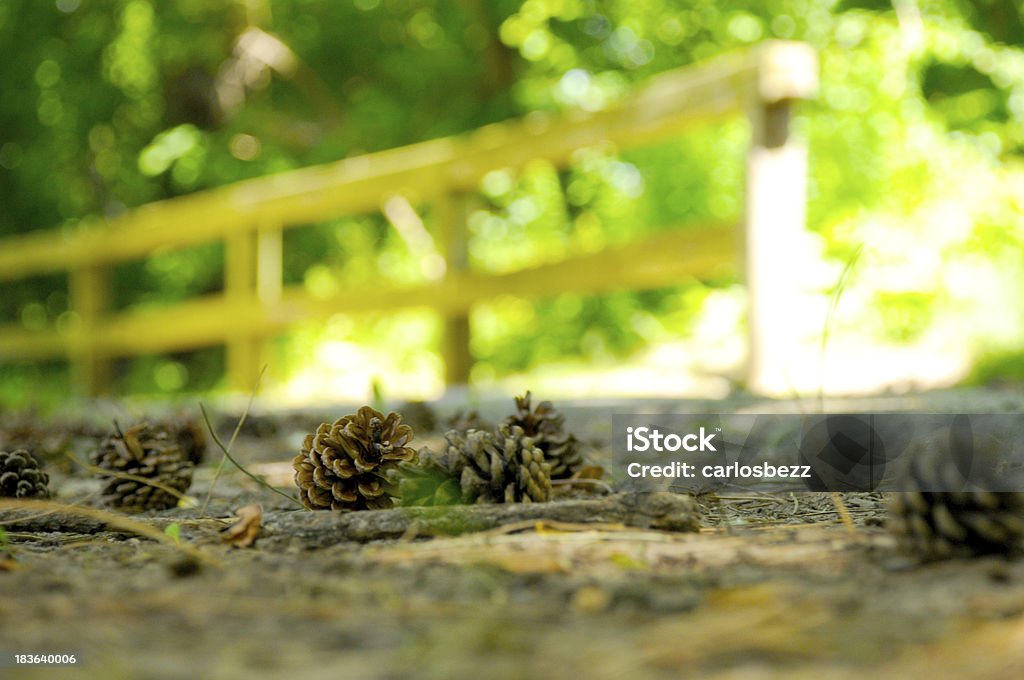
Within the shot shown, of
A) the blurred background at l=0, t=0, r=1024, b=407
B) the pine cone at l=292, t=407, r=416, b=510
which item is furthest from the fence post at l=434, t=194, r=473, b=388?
A: the pine cone at l=292, t=407, r=416, b=510

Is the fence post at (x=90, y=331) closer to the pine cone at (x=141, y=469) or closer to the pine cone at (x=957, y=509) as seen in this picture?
the pine cone at (x=141, y=469)

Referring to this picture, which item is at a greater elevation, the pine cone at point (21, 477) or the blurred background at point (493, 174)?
the blurred background at point (493, 174)

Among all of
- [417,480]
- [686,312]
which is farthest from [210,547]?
[686,312]

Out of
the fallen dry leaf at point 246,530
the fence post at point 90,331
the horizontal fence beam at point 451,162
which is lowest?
the fallen dry leaf at point 246,530

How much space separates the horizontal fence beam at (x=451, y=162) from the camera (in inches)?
122

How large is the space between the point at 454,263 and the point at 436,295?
0.56ft

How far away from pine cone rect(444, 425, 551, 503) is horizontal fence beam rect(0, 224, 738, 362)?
2083 mm

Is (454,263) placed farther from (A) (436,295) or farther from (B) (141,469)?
(B) (141,469)

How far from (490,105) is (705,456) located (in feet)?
20.7

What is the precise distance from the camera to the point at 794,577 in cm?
87

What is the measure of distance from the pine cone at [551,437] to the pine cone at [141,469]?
0.55 m

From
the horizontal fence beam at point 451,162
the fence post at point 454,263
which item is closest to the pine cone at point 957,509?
the horizontal fence beam at point 451,162

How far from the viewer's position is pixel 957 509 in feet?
3.03

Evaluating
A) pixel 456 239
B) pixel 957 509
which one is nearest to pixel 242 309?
pixel 456 239
